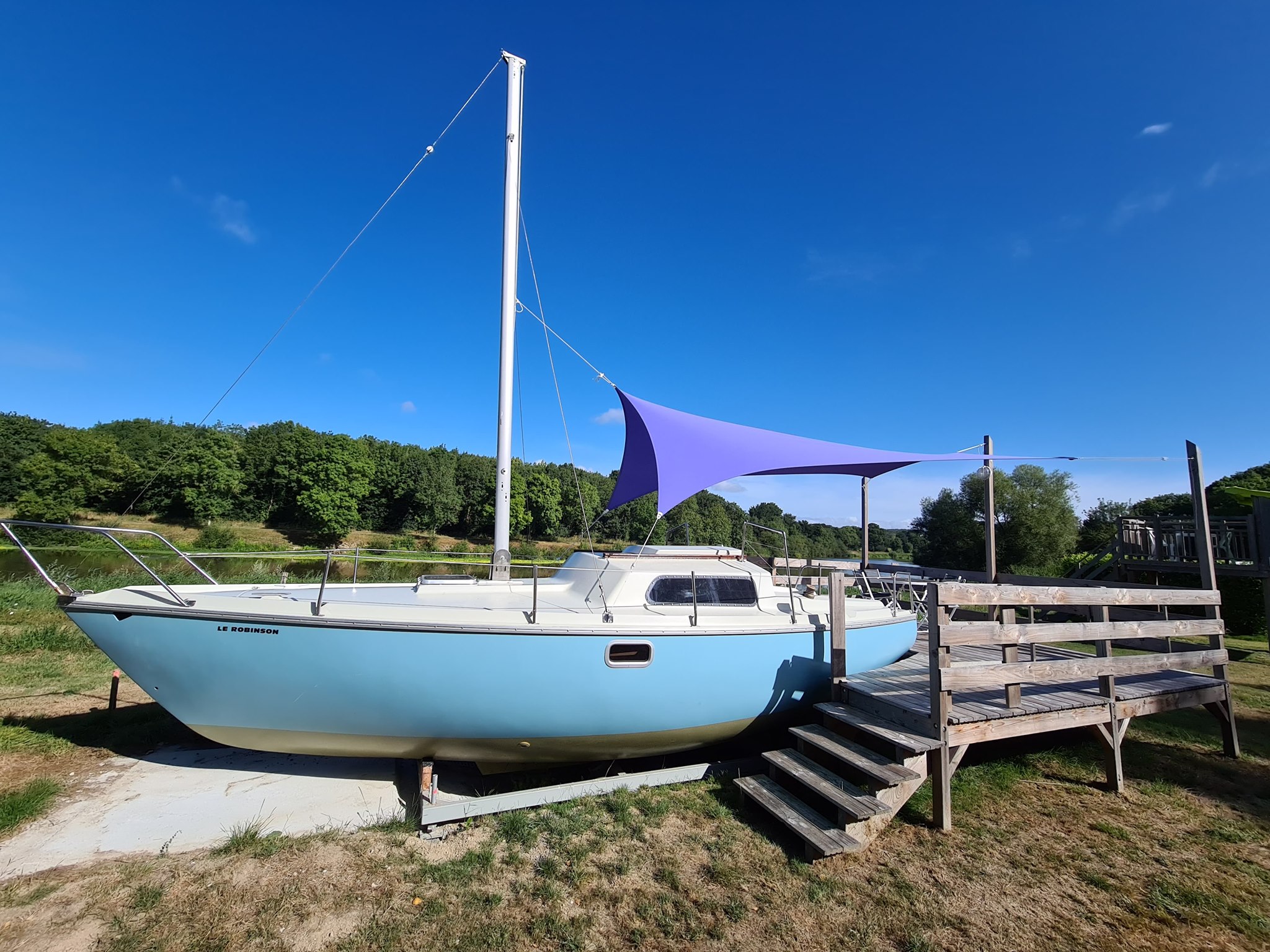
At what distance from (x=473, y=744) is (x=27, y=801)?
3216 millimetres

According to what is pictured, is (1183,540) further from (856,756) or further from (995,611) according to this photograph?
(856,756)

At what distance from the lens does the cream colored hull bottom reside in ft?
14.4

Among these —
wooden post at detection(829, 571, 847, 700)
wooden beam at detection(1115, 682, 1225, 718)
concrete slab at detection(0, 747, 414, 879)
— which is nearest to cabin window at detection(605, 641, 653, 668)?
wooden post at detection(829, 571, 847, 700)

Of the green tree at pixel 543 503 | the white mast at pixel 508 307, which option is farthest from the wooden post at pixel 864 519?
the green tree at pixel 543 503

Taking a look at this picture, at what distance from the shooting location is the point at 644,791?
4.66m

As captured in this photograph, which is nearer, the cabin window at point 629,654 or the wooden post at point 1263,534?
the cabin window at point 629,654

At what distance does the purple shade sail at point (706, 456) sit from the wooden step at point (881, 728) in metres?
2.33

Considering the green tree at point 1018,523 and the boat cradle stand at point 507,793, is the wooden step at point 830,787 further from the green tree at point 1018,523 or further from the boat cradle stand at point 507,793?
the green tree at point 1018,523

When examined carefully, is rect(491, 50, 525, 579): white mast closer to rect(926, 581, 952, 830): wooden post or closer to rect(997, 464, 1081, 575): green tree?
rect(926, 581, 952, 830): wooden post

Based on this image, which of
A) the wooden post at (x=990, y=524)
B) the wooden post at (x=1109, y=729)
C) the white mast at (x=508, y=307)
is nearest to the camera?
the wooden post at (x=1109, y=729)

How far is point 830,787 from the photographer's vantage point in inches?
159

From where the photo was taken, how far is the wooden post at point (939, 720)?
407 cm

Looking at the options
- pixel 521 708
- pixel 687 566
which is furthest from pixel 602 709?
pixel 687 566

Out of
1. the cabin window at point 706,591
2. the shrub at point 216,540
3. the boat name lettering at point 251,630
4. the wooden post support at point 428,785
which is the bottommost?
the wooden post support at point 428,785
